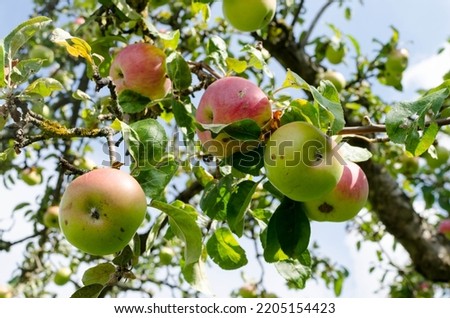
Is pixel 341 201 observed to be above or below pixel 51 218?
above

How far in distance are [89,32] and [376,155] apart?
176 cm

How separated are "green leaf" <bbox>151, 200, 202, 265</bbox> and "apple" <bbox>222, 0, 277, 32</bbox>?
773 mm

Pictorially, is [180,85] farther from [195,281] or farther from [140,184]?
[195,281]

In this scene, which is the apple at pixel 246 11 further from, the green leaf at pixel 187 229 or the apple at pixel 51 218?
the apple at pixel 51 218

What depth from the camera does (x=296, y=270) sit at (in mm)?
1273

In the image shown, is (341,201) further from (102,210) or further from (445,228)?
(445,228)

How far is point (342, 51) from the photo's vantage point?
9.81ft

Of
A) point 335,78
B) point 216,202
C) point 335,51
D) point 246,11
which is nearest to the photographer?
point 216,202

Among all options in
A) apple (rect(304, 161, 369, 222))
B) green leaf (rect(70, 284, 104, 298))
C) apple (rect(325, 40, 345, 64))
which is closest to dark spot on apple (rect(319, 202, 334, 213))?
apple (rect(304, 161, 369, 222))

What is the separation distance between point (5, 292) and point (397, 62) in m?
2.49

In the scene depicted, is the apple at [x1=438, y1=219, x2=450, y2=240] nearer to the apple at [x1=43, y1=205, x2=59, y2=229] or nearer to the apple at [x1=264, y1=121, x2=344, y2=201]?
the apple at [x1=43, y1=205, x2=59, y2=229]

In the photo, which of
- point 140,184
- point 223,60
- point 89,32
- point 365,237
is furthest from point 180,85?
point 365,237

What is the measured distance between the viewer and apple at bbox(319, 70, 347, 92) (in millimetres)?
2790

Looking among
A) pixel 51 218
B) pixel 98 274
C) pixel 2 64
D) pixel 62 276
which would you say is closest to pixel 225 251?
pixel 98 274
